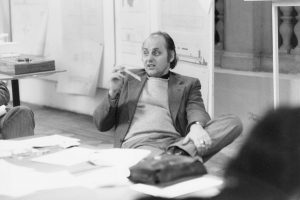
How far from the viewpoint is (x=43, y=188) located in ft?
5.10

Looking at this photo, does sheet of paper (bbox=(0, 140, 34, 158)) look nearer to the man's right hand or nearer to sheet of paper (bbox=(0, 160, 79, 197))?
sheet of paper (bbox=(0, 160, 79, 197))

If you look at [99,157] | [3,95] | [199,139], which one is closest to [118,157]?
[99,157]

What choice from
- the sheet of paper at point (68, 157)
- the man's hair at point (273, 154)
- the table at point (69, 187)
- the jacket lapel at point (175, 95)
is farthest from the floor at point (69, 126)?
the man's hair at point (273, 154)

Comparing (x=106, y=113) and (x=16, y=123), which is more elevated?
(x=106, y=113)

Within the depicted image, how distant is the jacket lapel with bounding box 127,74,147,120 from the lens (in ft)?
9.68

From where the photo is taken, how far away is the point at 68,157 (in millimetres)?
1992

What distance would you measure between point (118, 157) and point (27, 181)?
1.19 ft

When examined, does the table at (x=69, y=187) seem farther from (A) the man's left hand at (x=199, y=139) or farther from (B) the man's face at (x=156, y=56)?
(B) the man's face at (x=156, y=56)

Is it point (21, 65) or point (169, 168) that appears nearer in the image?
point (169, 168)

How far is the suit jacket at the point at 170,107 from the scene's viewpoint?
2912 mm

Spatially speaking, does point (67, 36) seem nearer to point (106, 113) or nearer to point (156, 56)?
point (156, 56)

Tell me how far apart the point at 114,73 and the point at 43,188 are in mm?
1426

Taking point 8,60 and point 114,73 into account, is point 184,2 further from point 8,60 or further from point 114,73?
point 8,60

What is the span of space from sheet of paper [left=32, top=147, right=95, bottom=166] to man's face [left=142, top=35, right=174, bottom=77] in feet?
3.37
